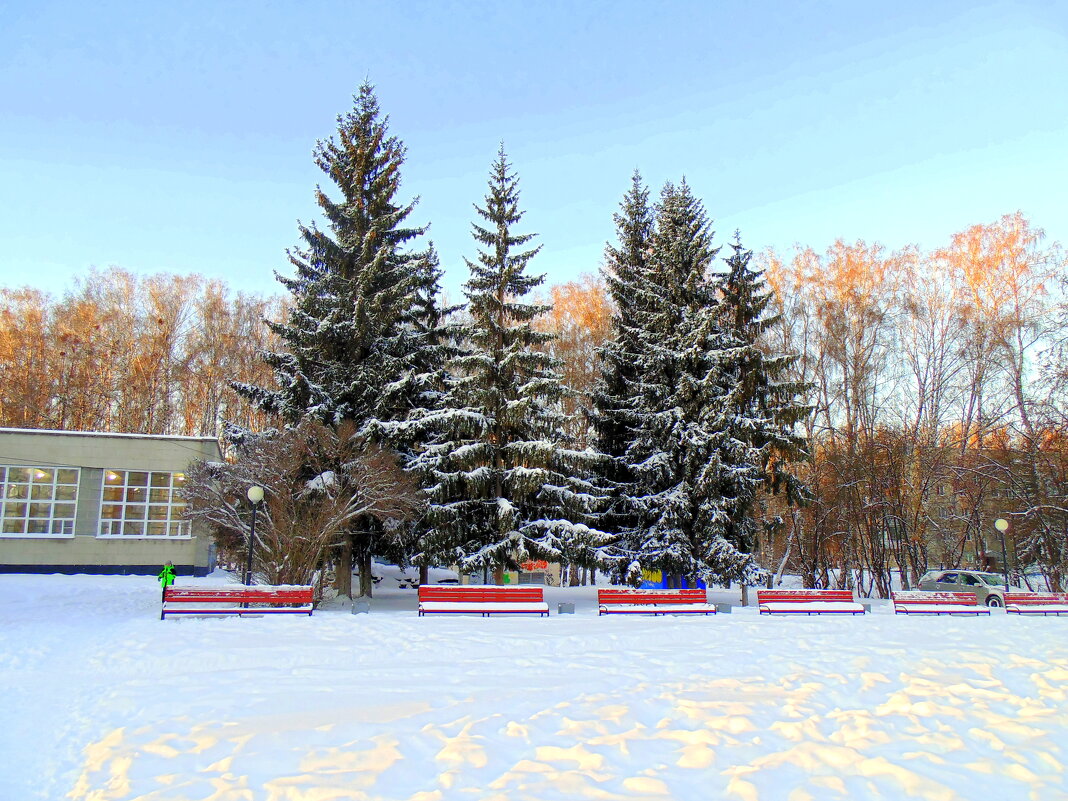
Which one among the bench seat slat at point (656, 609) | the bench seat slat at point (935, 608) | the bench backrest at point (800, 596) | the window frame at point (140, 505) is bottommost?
the bench seat slat at point (935, 608)

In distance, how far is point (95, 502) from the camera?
93.4 ft

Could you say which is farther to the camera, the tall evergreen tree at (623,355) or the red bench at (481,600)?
the tall evergreen tree at (623,355)

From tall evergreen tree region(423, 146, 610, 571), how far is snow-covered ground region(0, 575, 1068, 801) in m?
8.48

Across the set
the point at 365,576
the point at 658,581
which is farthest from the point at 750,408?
the point at 365,576

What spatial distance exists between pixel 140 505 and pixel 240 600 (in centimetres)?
1712

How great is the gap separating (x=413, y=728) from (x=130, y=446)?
88.6ft

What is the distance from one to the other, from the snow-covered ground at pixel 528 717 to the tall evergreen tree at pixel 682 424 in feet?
31.6

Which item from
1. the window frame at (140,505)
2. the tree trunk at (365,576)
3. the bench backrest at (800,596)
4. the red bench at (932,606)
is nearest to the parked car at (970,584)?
the red bench at (932,606)

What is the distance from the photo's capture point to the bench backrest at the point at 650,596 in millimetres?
17000

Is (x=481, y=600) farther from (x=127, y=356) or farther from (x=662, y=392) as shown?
(x=127, y=356)

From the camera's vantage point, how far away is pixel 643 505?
22.6m

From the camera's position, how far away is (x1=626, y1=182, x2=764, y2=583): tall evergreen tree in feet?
71.9

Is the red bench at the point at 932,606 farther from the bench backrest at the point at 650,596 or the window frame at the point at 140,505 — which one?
the window frame at the point at 140,505

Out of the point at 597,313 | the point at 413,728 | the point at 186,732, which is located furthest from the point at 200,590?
the point at 597,313
